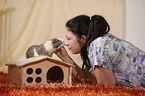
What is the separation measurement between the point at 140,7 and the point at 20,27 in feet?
5.31

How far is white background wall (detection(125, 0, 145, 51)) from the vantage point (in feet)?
8.55

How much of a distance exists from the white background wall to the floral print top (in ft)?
4.50

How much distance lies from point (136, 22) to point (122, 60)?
1509 mm

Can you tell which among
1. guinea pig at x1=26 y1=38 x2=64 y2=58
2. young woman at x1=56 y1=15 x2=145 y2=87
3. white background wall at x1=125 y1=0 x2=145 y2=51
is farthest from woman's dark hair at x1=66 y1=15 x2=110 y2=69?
white background wall at x1=125 y1=0 x2=145 y2=51

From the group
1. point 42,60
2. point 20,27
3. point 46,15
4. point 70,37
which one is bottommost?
point 42,60

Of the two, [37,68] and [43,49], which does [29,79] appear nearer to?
[37,68]

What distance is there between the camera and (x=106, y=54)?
124 centimetres

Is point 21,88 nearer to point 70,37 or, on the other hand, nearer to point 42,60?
point 42,60

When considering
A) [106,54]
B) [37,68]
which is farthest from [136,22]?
[37,68]

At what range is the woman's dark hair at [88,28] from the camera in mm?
1332

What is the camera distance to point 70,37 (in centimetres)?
141

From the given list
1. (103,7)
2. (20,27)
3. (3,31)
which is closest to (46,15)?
(20,27)

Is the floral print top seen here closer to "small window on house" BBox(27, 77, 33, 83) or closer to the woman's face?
the woman's face

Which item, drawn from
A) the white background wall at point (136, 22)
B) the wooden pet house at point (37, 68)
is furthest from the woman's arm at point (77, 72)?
the white background wall at point (136, 22)
